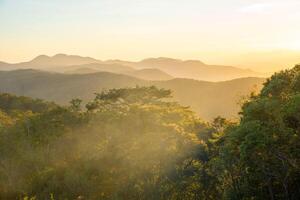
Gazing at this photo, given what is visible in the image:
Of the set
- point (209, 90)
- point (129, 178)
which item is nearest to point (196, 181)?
point (129, 178)

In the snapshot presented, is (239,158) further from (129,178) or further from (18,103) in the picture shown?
(18,103)

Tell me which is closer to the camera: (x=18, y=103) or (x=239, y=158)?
(x=239, y=158)

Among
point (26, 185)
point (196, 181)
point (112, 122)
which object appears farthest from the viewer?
point (112, 122)

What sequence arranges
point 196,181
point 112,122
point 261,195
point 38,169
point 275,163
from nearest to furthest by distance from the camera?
point 275,163 < point 261,195 < point 196,181 < point 38,169 < point 112,122

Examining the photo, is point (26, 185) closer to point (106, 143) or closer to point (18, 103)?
point (106, 143)

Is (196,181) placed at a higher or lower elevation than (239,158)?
lower

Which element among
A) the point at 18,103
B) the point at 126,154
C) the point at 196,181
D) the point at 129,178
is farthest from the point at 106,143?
the point at 18,103
